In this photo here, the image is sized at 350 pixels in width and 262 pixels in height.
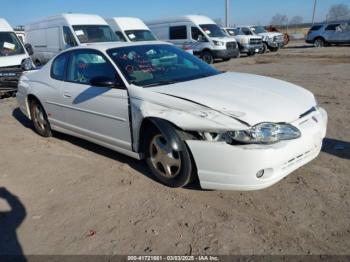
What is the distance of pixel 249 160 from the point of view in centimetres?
339

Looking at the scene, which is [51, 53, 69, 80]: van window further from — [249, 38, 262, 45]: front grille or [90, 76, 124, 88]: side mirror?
[249, 38, 262, 45]: front grille

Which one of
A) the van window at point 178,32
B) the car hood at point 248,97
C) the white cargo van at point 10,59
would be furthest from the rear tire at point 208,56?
the car hood at point 248,97

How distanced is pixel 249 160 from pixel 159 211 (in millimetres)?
1010

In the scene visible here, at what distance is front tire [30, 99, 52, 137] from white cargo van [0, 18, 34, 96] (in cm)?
435

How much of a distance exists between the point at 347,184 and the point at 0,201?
374 cm

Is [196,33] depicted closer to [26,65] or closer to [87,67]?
[26,65]

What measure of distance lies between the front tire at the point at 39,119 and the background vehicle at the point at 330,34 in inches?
1046

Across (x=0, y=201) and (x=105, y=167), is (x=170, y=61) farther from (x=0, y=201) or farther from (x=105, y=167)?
(x=0, y=201)

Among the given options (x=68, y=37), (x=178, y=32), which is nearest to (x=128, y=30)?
(x=68, y=37)

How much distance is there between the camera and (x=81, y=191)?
4.23 meters

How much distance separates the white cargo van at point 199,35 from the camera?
18.6 m

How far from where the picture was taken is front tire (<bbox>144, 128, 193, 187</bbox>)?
379cm

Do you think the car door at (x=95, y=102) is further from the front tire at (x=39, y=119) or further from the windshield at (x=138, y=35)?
the windshield at (x=138, y=35)

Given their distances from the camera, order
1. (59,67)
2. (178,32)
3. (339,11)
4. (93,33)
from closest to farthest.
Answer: (59,67) → (93,33) → (178,32) → (339,11)
